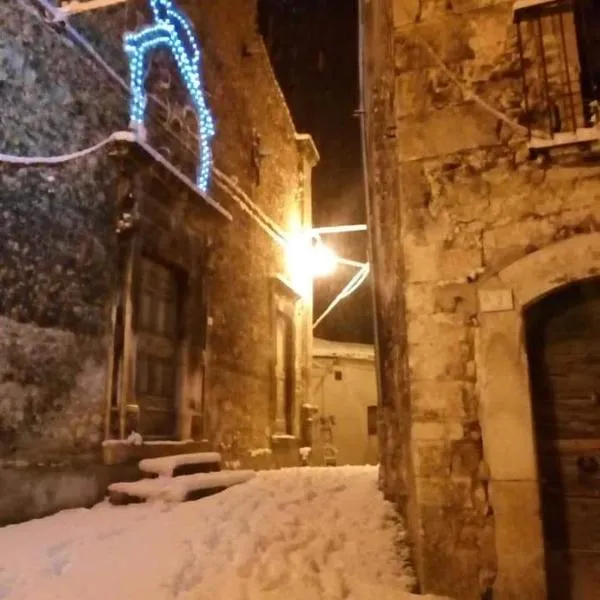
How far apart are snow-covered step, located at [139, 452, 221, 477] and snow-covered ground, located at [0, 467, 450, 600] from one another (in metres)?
0.67

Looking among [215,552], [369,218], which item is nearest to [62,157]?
[369,218]

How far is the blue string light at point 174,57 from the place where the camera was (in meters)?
6.40

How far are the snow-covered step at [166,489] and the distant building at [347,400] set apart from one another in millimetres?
10692

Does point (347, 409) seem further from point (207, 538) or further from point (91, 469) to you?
point (207, 538)

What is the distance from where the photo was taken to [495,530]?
3775 millimetres

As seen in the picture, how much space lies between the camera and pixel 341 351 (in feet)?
54.8

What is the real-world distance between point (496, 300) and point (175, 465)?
10.6 feet

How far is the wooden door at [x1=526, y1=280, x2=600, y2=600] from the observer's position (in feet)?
12.7

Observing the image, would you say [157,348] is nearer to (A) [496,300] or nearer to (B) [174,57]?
(B) [174,57]

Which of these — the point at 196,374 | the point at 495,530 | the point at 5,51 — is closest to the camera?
the point at 495,530

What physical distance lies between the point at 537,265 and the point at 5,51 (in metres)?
3.97

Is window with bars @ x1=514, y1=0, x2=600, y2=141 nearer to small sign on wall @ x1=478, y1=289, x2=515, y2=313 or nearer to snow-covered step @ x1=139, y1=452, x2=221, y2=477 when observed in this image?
small sign on wall @ x1=478, y1=289, x2=515, y2=313

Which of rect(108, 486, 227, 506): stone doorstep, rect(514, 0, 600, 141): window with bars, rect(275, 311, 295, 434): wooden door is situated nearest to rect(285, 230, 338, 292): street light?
rect(275, 311, 295, 434): wooden door

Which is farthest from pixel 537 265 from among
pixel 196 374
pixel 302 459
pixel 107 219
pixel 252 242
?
pixel 302 459
